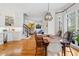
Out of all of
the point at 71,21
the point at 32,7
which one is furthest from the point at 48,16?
the point at 71,21

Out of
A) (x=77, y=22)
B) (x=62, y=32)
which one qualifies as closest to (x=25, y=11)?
(x=62, y=32)

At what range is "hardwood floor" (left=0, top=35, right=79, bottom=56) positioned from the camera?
3.02 metres

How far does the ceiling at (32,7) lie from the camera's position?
3.00 meters

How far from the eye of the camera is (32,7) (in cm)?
304

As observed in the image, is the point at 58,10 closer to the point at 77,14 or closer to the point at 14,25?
the point at 77,14

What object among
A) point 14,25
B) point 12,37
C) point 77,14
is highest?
point 77,14

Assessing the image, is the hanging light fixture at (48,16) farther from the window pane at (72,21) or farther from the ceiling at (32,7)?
the window pane at (72,21)

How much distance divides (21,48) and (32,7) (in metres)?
0.85

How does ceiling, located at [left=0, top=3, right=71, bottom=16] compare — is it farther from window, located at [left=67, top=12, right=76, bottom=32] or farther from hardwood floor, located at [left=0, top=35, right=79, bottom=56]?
hardwood floor, located at [left=0, top=35, right=79, bottom=56]

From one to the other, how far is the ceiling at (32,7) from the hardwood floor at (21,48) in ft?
1.87

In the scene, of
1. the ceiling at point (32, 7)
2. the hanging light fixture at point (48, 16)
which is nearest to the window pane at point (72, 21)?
the ceiling at point (32, 7)

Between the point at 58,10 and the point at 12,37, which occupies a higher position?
the point at 58,10

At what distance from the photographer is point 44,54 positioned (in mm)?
3082

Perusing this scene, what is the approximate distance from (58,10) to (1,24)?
1163 mm
